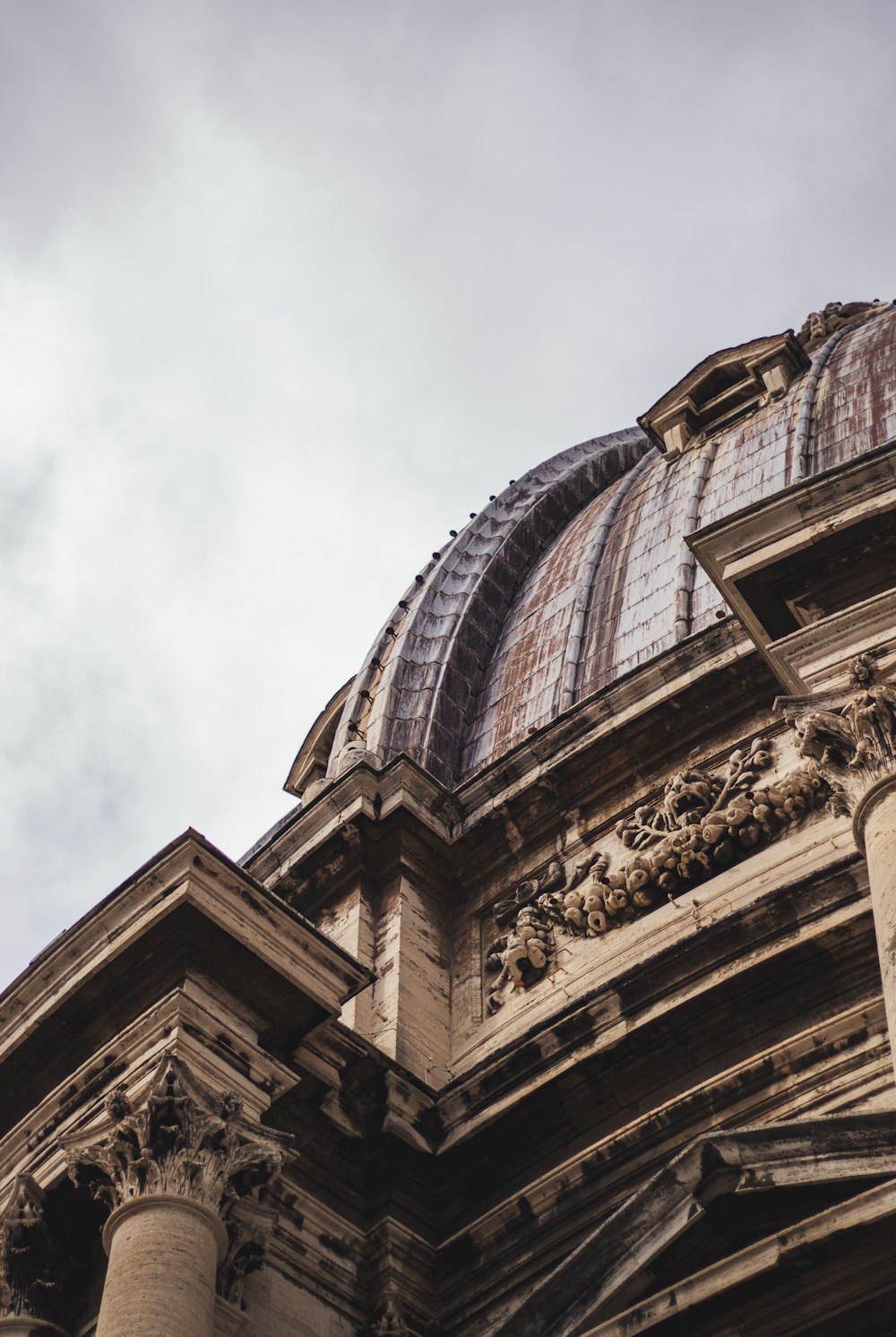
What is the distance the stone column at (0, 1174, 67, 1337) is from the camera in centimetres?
1384

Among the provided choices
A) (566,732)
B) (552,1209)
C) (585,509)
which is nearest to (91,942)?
(552,1209)

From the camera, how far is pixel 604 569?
1042 inches

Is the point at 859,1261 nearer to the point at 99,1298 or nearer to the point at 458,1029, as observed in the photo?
the point at 99,1298

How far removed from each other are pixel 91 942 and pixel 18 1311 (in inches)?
99.7

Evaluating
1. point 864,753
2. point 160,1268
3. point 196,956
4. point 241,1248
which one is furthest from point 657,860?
point 160,1268

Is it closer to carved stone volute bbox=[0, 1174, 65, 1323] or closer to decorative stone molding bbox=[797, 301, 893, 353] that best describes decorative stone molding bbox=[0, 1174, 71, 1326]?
carved stone volute bbox=[0, 1174, 65, 1323]

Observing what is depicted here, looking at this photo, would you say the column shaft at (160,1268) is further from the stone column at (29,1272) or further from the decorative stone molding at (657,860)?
the decorative stone molding at (657,860)

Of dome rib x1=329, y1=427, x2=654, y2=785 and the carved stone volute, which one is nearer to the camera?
the carved stone volute

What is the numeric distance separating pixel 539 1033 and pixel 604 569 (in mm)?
12192

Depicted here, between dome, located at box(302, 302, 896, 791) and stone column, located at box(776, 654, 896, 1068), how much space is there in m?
8.73

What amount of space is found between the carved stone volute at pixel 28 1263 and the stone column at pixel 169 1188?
800mm

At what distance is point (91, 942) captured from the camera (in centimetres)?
1476

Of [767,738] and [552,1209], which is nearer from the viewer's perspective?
[552,1209]

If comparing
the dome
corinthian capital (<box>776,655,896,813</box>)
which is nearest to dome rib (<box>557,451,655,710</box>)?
the dome
